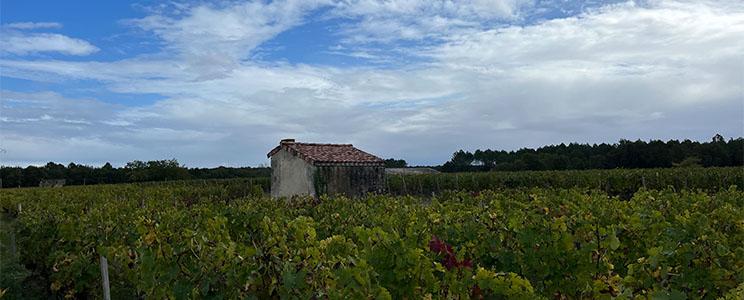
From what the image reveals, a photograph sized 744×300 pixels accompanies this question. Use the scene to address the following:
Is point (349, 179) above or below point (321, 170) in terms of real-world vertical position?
below

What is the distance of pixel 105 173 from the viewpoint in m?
78.2

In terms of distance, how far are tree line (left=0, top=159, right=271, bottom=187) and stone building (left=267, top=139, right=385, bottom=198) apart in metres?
41.4

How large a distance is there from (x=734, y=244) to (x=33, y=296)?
1039 cm

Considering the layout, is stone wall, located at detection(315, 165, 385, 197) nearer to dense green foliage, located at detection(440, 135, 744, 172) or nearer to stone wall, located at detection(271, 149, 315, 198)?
stone wall, located at detection(271, 149, 315, 198)

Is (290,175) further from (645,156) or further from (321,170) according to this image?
(645,156)

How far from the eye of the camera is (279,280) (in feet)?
12.5

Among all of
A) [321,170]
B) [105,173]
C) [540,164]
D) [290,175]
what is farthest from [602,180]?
[105,173]

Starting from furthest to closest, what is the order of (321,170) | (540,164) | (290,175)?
1. (540,164)
2. (290,175)
3. (321,170)

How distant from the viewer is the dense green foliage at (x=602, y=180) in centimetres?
3228

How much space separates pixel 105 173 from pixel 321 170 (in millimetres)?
60492

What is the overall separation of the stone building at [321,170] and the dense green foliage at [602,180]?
9083mm

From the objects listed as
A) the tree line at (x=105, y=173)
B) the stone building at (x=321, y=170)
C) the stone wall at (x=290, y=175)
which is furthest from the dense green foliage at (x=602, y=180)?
the tree line at (x=105, y=173)

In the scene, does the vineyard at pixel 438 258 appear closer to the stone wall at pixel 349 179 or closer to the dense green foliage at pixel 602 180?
the stone wall at pixel 349 179

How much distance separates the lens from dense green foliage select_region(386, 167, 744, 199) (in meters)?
32.3
